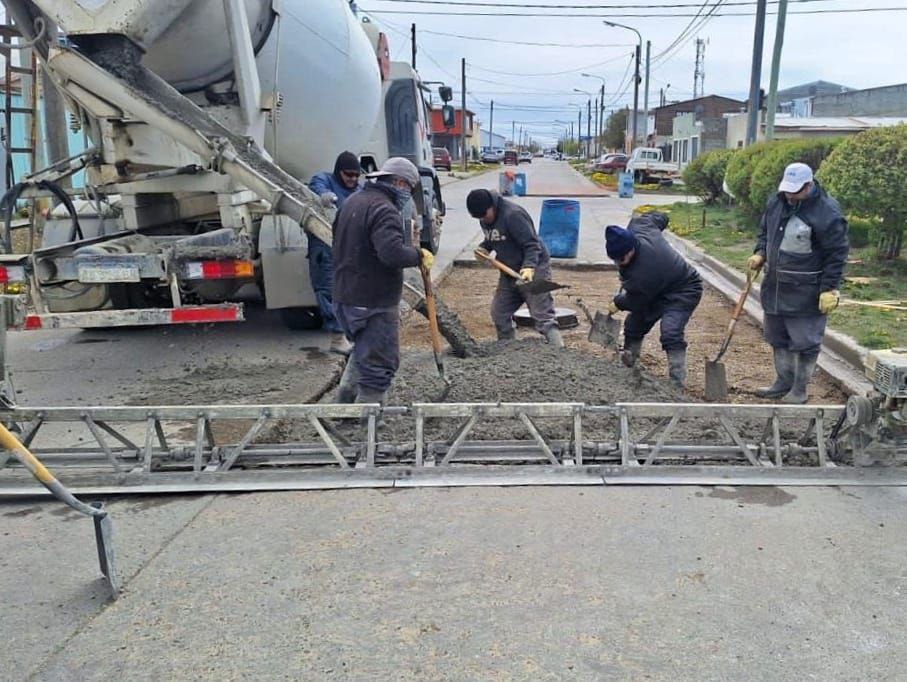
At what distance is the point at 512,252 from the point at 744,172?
Result: 12.1 metres

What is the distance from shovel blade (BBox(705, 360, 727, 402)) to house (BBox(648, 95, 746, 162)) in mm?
50823

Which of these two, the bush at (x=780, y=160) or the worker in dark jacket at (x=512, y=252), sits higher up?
the bush at (x=780, y=160)

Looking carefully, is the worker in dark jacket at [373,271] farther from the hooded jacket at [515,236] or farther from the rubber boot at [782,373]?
the rubber boot at [782,373]

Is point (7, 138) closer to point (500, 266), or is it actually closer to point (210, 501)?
point (500, 266)

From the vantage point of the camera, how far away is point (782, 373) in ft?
20.0

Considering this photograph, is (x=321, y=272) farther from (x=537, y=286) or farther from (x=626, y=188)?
(x=626, y=188)

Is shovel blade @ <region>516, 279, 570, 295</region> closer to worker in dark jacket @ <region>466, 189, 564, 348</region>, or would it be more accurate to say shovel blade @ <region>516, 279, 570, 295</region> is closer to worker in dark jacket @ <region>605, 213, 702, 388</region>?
worker in dark jacket @ <region>466, 189, 564, 348</region>

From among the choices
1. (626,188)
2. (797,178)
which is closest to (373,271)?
(797,178)

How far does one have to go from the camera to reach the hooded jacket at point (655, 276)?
19.5 feet

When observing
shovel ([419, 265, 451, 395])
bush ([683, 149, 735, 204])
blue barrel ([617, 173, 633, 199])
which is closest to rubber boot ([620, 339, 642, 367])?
shovel ([419, 265, 451, 395])

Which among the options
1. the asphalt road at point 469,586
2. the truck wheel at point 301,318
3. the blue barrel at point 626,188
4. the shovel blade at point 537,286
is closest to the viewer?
the asphalt road at point 469,586

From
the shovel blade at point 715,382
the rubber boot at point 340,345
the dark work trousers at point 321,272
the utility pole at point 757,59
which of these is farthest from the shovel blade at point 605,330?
the utility pole at point 757,59

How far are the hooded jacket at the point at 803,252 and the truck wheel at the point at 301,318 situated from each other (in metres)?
4.27

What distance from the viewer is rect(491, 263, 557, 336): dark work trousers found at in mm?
7023
